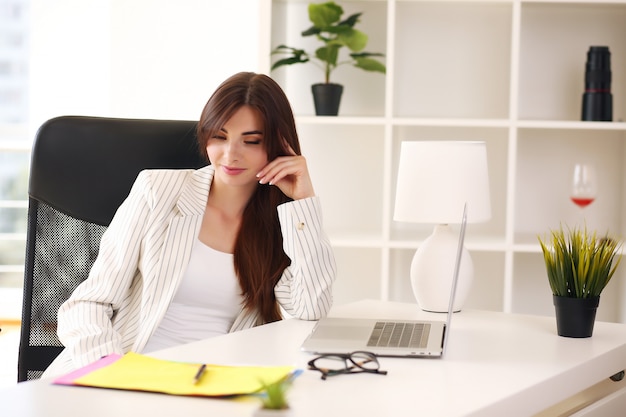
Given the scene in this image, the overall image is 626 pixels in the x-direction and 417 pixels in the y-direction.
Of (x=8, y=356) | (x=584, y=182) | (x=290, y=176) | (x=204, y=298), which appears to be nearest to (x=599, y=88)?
(x=584, y=182)

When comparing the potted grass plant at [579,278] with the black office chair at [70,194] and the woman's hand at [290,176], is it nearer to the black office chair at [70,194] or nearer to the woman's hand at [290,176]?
the woman's hand at [290,176]

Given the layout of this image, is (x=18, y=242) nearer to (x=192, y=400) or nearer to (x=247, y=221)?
(x=247, y=221)

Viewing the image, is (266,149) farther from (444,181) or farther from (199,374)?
(199,374)

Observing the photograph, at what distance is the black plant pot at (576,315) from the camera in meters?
1.80

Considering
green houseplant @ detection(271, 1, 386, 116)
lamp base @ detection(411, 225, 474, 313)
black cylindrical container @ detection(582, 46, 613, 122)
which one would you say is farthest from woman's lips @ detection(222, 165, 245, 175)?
black cylindrical container @ detection(582, 46, 613, 122)

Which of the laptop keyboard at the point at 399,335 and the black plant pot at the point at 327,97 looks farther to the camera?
the black plant pot at the point at 327,97

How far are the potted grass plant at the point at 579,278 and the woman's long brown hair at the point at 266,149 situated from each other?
0.64 metres

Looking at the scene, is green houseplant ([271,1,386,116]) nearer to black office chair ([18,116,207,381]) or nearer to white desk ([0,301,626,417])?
black office chair ([18,116,207,381])

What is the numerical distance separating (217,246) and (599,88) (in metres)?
1.72

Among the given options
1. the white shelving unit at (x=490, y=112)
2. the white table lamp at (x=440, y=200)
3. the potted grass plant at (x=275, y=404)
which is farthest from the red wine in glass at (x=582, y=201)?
the potted grass plant at (x=275, y=404)

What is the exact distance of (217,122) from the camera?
2.01 meters

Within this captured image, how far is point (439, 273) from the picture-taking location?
207 centimetres

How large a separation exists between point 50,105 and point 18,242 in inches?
31.8

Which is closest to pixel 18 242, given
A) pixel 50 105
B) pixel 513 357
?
pixel 50 105
